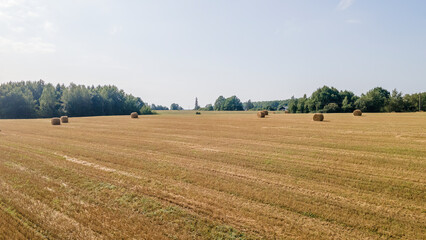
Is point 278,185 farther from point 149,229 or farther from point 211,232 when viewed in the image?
point 149,229

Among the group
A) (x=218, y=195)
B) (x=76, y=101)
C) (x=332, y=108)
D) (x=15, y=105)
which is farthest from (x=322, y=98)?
(x=15, y=105)

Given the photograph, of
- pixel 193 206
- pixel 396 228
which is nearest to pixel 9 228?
pixel 193 206

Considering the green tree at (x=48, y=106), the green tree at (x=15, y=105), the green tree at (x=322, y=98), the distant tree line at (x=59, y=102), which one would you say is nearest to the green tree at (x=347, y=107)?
the green tree at (x=322, y=98)

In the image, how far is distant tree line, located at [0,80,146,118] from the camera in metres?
66.9

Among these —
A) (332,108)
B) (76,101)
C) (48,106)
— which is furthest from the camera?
(332,108)

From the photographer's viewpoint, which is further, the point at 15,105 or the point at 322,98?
the point at 322,98

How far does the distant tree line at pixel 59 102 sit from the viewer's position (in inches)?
2635

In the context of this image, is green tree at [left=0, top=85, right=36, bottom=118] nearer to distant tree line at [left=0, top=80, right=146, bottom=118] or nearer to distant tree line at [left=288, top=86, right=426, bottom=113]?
distant tree line at [left=0, top=80, right=146, bottom=118]

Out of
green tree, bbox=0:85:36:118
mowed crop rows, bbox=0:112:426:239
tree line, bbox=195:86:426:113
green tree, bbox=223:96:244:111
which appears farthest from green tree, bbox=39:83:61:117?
green tree, bbox=223:96:244:111

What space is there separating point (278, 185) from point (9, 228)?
702cm

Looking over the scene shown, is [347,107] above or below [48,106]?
below

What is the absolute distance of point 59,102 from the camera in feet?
259

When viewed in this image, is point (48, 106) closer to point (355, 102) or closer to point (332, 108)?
point (332, 108)

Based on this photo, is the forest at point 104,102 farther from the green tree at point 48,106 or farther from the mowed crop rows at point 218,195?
the mowed crop rows at point 218,195
